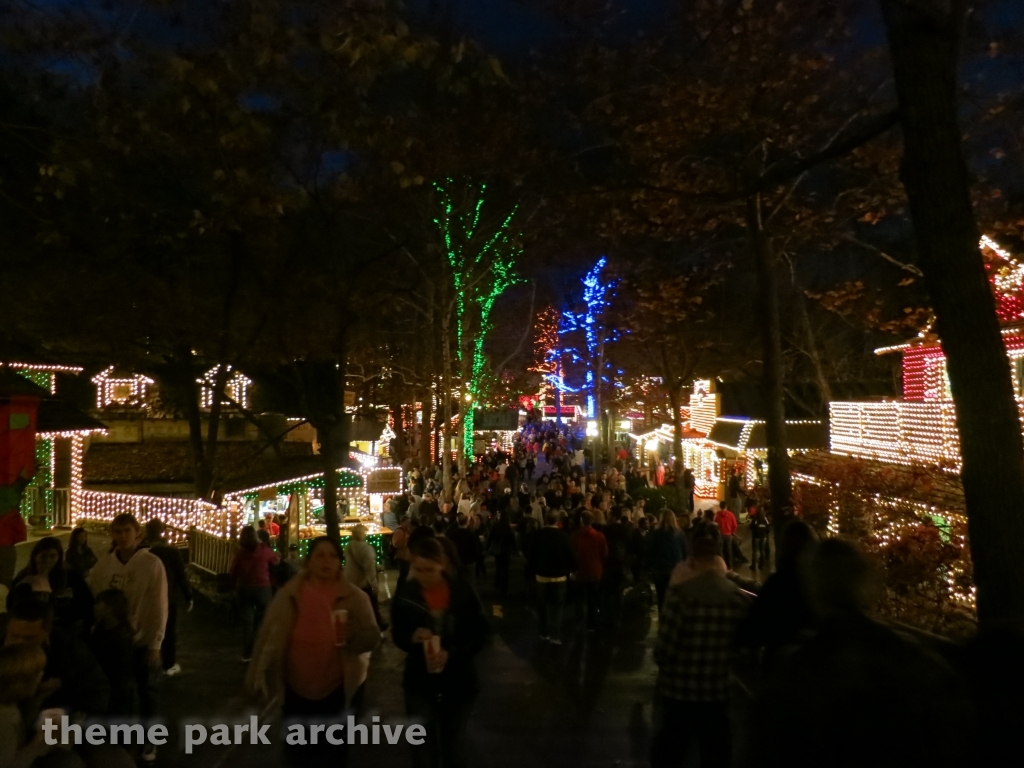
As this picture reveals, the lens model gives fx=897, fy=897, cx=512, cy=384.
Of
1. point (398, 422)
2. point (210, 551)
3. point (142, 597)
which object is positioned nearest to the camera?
point (142, 597)

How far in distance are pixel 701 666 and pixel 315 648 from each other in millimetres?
1955

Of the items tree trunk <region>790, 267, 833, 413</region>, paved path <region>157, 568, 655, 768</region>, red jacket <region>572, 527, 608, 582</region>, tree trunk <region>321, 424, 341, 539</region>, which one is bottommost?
Answer: paved path <region>157, 568, 655, 768</region>

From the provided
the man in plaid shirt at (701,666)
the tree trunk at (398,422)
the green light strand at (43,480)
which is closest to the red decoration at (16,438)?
the green light strand at (43,480)

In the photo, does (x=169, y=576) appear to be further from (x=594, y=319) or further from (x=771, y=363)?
(x=594, y=319)

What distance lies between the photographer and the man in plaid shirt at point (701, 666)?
4504 millimetres

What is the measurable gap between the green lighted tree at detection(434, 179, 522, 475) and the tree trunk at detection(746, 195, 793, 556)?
828 centimetres

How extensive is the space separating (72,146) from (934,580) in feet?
34.4

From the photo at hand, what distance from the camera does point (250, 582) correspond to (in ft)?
30.8

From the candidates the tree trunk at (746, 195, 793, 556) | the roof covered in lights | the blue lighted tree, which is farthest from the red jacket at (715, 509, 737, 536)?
the blue lighted tree

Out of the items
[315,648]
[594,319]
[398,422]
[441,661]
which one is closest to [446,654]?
[441,661]

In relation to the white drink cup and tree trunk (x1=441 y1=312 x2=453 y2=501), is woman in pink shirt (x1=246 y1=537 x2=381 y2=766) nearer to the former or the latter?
the white drink cup

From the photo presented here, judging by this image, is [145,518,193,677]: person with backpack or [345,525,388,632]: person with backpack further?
[345,525,388,632]: person with backpack

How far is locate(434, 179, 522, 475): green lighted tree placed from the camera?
72.5 feet

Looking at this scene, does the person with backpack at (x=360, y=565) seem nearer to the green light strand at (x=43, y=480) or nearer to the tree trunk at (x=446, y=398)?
the green light strand at (x=43, y=480)
